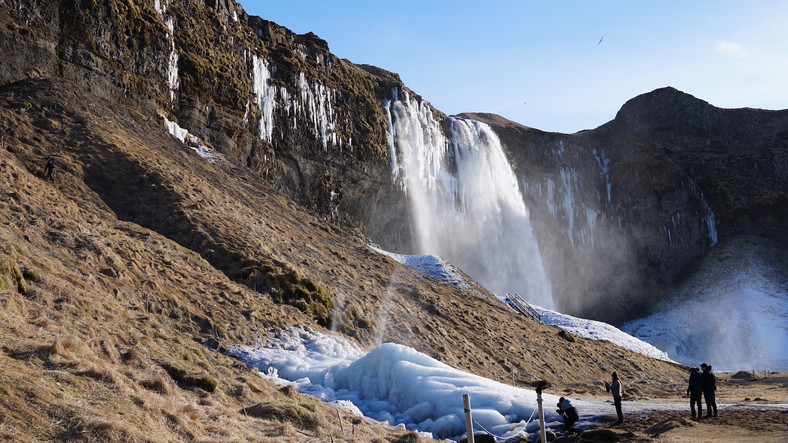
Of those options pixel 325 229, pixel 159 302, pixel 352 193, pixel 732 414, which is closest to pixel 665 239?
pixel 352 193

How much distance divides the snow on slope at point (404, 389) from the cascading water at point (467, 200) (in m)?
36.5

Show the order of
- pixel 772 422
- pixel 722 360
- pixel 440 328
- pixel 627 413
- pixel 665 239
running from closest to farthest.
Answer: pixel 772 422, pixel 627 413, pixel 440 328, pixel 722 360, pixel 665 239

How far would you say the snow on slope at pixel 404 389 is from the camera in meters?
12.5

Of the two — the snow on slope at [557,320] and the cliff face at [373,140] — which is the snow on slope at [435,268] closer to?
the snow on slope at [557,320]

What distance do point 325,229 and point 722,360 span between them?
42.2 metres

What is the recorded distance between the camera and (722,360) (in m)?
54.4

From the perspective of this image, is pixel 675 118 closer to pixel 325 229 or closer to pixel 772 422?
pixel 325 229

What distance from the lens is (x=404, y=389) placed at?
46.6 ft

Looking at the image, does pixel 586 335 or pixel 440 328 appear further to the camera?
pixel 586 335

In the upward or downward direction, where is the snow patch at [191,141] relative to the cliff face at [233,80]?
downward

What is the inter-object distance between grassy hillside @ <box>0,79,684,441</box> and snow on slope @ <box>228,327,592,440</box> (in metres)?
1.36

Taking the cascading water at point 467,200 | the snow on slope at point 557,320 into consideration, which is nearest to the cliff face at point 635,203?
the cascading water at point 467,200

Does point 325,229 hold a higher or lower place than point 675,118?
lower

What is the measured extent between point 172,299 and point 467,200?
44.3 meters
